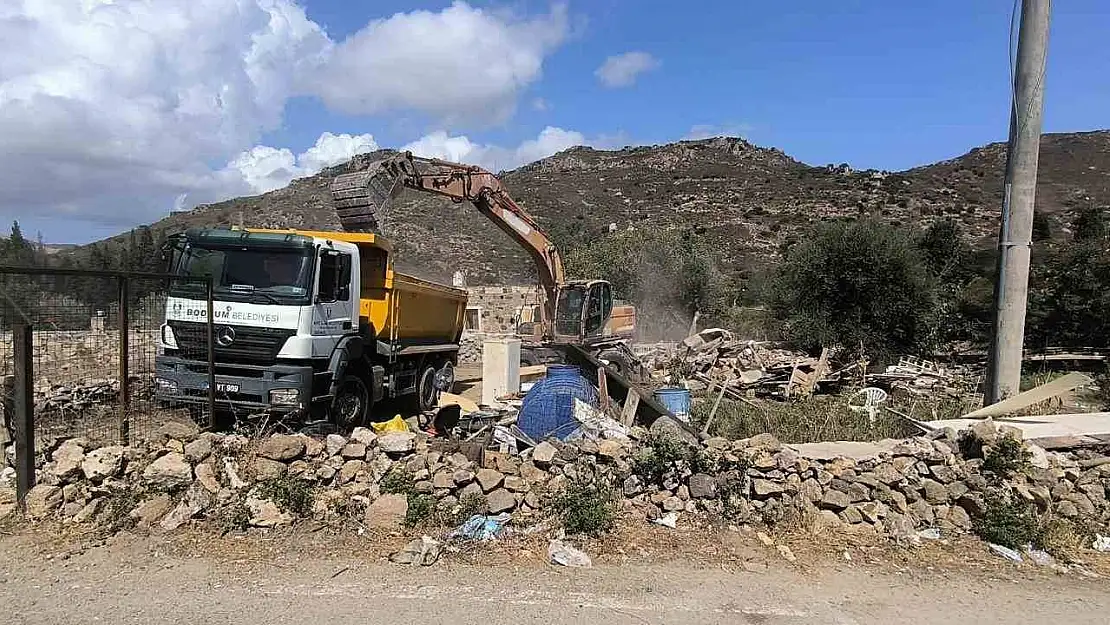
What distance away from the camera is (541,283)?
18.1 meters

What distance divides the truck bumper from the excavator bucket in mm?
3818

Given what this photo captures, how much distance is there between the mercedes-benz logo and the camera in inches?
343

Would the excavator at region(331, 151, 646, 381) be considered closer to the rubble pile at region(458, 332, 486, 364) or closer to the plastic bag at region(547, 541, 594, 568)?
the rubble pile at region(458, 332, 486, 364)

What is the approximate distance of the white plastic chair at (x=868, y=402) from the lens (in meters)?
8.98

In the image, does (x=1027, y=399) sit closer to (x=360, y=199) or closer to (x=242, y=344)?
(x=242, y=344)

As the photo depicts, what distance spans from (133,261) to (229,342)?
12.7 metres

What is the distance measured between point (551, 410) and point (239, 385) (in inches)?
146

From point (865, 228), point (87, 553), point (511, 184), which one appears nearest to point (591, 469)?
point (87, 553)

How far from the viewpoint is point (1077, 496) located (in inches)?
249

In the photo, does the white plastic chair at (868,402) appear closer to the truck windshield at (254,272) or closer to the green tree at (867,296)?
the green tree at (867,296)

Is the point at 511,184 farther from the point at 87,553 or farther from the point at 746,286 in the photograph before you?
the point at 87,553

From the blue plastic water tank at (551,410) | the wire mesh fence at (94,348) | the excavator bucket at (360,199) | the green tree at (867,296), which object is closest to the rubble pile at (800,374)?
the green tree at (867,296)

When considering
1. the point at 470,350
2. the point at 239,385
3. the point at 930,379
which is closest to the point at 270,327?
the point at 239,385

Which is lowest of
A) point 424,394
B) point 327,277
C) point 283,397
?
point 424,394
